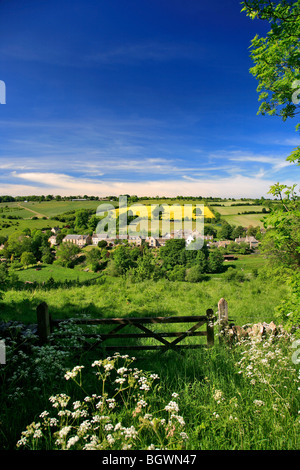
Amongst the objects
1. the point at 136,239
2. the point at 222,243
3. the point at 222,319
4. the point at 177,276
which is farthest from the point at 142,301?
the point at 136,239

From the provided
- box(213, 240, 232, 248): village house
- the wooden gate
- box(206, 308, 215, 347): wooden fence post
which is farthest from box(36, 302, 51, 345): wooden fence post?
box(213, 240, 232, 248): village house

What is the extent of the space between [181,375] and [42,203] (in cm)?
7435

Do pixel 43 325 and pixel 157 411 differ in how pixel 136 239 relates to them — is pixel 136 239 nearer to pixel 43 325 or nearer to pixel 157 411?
pixel 43 325

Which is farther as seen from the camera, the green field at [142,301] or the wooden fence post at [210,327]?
the green field at [142,301]

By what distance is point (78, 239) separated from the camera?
6009 cm

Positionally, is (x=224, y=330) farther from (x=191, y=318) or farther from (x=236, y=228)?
(x=236, y=228)

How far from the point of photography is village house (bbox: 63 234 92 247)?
59.1m

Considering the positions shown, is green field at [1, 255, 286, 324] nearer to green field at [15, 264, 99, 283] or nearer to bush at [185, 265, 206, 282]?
bush at [185, 265, 206, 282]

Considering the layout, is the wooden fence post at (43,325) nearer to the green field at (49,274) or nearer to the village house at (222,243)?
the green field at (49,274)

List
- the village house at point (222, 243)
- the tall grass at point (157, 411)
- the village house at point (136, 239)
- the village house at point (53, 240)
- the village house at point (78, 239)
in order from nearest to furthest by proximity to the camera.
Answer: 1. the tall grass at point (157, 411)
2. the village house at point (53, 240)
3. the village house at point (78, 239)
4. the village house at point (222, 243)
5. the village house at point (136, 239)

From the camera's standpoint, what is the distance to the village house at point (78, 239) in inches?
2326

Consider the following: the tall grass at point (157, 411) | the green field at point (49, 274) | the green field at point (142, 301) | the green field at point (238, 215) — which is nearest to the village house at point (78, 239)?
the green field at point (49, 274)

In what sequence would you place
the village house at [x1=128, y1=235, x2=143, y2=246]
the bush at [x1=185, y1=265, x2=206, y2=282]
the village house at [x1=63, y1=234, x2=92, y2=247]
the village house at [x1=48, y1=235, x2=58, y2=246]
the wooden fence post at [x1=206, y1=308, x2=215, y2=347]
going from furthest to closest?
the village house at [x1=128, y1=235, x2=143, y2=246] → the village house at [x1=63, y1=234, x2=92, y2=247] → the village house at [x1=48, y1=235, x2=58, y2=246] → the bush at [x1=185, y1=265, x2=206, y2=282] → the wooden fence post at [x1=206, y1=308, x2=215, y2=347]

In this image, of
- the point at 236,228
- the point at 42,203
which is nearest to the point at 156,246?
the point at 236,228
